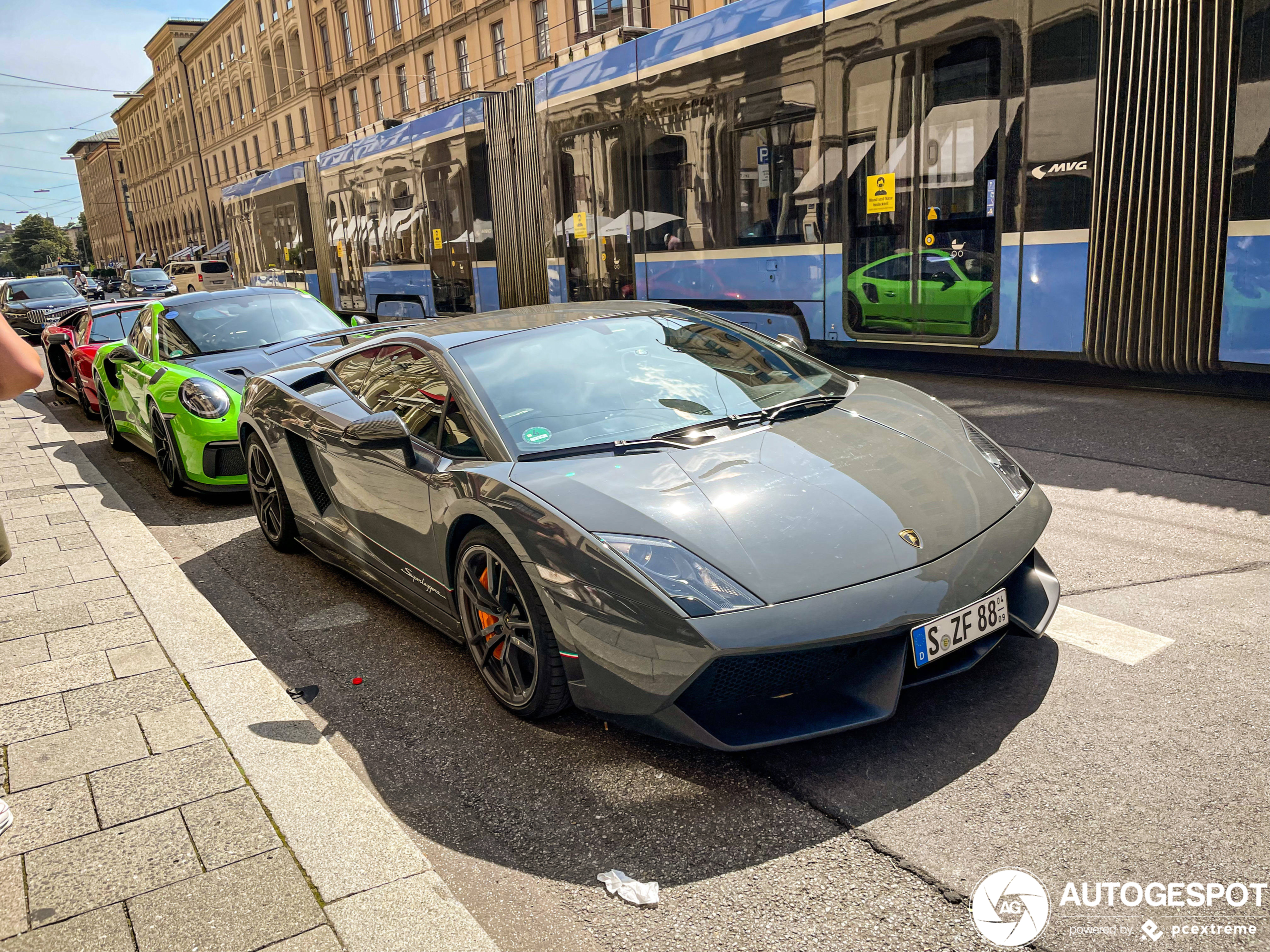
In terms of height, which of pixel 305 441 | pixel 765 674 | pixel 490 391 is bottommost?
pixel 765 674

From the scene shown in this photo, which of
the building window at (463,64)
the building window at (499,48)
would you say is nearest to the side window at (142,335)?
the building window at (499,48)

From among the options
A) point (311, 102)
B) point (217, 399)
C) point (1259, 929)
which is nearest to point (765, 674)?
point (1259, 929)

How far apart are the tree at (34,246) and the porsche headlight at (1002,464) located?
6379 inches

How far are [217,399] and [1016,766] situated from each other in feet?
19.5

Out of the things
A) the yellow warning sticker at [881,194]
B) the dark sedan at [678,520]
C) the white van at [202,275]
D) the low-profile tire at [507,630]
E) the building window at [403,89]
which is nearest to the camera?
the dark sedan at [678,520]

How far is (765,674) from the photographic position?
2711 mm

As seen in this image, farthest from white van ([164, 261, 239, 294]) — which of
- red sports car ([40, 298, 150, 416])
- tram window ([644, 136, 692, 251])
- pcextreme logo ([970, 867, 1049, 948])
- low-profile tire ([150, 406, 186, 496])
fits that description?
pcextreme logo ([970, 867, 1049, 948])

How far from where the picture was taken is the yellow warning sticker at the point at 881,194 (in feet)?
29.1

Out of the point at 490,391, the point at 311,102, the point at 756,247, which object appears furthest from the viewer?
the point at 311,102

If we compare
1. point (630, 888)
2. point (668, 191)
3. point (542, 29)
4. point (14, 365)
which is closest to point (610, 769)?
point (630, 888)

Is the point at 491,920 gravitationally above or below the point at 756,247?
below

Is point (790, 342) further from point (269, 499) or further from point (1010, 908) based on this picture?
point (269, 499)

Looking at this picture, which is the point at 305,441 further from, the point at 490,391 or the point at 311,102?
the point at 311,102

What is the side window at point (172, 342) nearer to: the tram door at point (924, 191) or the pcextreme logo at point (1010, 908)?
the tram door at point (924, 191)
